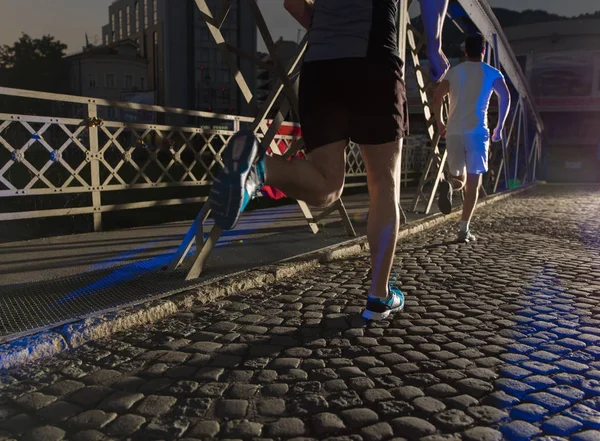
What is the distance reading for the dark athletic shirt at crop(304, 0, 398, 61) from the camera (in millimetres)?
2697

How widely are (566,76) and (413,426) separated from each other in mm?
45222

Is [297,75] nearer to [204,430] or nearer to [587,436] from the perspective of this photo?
[204,430]

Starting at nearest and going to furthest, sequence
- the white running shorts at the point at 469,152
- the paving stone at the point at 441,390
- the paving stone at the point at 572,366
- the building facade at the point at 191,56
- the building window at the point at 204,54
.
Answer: the paving stone at the point at 441,390
the paving stone at the point at 572,366
the white running shorts at the point at 469,152
the building facade at the point at 191,56
the building window at the point at 204,54

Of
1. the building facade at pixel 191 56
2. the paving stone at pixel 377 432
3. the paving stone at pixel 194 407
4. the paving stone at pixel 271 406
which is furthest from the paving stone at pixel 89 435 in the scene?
the building facade at pixel 191 56

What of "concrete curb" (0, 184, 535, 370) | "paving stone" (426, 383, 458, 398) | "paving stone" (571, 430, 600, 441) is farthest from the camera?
"concrete curb" (0, 184, 535, 370)

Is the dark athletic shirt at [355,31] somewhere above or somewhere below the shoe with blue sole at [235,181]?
above

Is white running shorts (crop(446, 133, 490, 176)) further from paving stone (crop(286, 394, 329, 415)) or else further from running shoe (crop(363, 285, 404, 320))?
paving stone (crop(286, 394, 329, 415))

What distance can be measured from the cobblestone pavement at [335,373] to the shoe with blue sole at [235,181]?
69cm

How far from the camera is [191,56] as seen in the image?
4953cm

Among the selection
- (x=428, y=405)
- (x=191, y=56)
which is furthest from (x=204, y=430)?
(x=191, y=56)

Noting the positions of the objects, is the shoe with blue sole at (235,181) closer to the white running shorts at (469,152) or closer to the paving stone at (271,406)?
the paving stone at (271,406)

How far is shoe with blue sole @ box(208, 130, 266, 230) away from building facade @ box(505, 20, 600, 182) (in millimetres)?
40300

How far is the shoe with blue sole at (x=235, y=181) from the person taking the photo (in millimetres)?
2391

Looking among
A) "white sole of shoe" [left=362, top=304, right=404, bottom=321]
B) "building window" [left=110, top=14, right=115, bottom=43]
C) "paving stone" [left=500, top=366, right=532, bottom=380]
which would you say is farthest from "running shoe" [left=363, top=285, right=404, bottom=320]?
"building window" [left=110, top=14, right=115, bottom=43]
